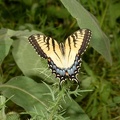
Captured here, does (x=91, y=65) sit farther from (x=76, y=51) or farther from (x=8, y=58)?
(x=76, y=51)

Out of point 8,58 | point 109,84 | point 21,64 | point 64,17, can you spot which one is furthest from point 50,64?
point 64,17

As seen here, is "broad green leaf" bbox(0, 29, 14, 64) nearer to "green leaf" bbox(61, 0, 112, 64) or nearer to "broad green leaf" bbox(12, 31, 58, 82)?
"broad green leaf" bbox(12, 31, 58, 82)

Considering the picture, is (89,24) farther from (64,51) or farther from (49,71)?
(49,71)

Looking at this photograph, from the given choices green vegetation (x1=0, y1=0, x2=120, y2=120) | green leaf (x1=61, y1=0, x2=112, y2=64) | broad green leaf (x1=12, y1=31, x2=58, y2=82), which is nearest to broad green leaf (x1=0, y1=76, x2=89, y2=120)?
green vegetation (x1=0, y1=0, x2=120, y2=120)

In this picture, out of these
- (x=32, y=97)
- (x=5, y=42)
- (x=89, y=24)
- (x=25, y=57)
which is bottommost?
(x=32, y=97)

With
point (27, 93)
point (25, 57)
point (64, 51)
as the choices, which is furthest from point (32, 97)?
point (64, 51)

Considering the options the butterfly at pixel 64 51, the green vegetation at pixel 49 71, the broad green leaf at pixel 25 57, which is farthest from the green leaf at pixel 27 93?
the butterfly at pixel 64 51
